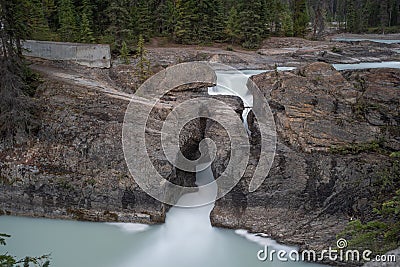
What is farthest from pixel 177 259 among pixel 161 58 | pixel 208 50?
pixel 208 50

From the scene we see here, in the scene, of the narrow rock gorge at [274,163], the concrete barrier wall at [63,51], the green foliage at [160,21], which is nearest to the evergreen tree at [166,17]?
the green foliage at [160,21]

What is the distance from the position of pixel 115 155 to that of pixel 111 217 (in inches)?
69.8

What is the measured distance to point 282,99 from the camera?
11492mm

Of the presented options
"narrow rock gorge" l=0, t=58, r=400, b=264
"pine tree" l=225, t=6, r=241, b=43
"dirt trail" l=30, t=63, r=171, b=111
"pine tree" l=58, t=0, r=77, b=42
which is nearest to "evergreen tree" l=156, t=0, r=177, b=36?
"pine tree" l=225, t=6, r=241, b=43

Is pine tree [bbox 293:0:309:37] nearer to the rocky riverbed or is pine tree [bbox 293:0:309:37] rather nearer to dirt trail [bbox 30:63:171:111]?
the rocky riverbed

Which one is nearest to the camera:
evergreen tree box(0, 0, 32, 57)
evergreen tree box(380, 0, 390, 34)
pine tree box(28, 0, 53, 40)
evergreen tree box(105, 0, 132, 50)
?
evergreen tree box(0, 0, 32, 57)

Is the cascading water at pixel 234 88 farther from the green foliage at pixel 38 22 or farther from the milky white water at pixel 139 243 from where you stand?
the green foliage at pixel 38 22

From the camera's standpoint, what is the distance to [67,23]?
1967 cm

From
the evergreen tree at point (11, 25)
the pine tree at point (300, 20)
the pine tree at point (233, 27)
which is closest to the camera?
the evergreen tree at point (11, 25)

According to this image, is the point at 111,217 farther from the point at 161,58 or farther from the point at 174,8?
the point at 174,8
